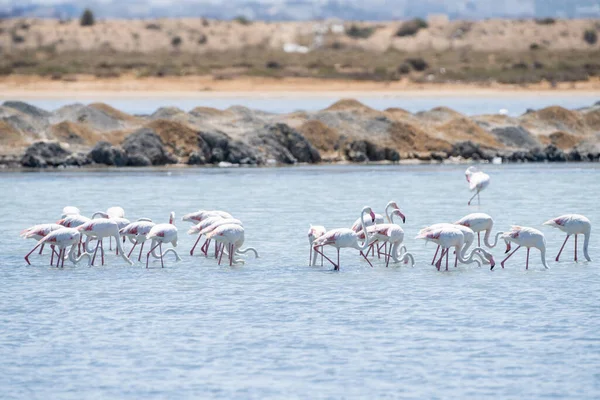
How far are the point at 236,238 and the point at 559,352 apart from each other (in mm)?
5330

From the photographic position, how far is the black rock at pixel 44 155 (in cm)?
3194

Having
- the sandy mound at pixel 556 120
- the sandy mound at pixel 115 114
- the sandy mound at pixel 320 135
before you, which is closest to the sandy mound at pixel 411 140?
the sandy mound at pixel 320 135

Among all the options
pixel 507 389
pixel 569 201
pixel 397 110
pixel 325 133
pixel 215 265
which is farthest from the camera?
pixel 397 110

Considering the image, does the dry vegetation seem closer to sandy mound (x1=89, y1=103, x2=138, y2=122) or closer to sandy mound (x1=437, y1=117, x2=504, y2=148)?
sandy mound (x1=89, y1=103, x2=138, y2=122)

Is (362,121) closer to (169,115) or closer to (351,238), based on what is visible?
(169,115)

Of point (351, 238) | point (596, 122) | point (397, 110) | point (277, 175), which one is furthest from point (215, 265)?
point (596, 122)

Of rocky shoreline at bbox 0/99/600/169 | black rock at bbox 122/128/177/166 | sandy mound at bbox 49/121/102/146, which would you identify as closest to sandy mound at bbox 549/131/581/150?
rocky shoreline at bbox 0/99/600/169

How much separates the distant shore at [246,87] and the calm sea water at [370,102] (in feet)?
2.86

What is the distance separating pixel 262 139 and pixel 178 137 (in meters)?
2.63

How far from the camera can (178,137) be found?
113 feet

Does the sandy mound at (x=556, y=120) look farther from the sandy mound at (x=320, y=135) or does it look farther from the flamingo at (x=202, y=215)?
the flamingo at (x=202, y=215)

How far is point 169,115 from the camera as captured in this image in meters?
37.2

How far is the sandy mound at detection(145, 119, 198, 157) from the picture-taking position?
34.3 metres

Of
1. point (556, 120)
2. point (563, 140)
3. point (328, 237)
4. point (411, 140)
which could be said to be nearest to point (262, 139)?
point (411, 140)
